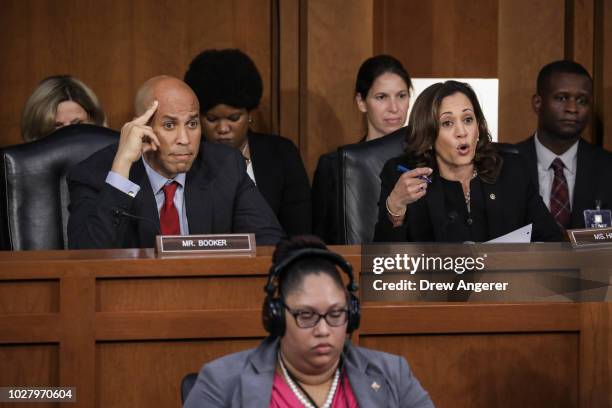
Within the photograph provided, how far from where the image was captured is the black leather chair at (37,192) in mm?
3799

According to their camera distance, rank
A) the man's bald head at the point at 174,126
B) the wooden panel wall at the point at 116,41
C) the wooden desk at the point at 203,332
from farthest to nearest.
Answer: the wooden panel wall at the point at 116,41, the man's bald head at the point at 174,126, the wooden desk at the point at 203,332

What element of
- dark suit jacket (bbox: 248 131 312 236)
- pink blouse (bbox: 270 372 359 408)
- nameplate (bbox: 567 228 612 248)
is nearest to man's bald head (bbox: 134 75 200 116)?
dark suit jacket (bbox: 248 131 312 236)

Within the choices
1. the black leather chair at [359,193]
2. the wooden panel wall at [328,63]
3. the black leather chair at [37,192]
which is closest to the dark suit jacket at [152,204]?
the black leather chair at [37,192]

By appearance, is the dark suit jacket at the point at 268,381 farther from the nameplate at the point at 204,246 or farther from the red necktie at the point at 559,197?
the red necktie at the point at 559,197

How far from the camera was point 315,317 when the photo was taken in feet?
7.53

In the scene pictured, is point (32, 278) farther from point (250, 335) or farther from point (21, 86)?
point (21, 86)

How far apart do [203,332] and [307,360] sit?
2.03 feet

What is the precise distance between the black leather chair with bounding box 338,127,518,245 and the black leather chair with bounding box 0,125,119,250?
0.88 metres

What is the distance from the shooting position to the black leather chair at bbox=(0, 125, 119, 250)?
380 cm

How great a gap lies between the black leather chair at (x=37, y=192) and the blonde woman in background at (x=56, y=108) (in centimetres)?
63

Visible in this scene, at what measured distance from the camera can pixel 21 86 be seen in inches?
216

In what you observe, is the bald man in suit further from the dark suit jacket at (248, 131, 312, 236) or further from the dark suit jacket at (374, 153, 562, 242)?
the dark suit jacket at (248, 131, 312, 236)

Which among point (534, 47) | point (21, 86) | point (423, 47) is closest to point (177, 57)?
point (21, 86)

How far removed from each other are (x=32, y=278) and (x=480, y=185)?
5.23 feet
